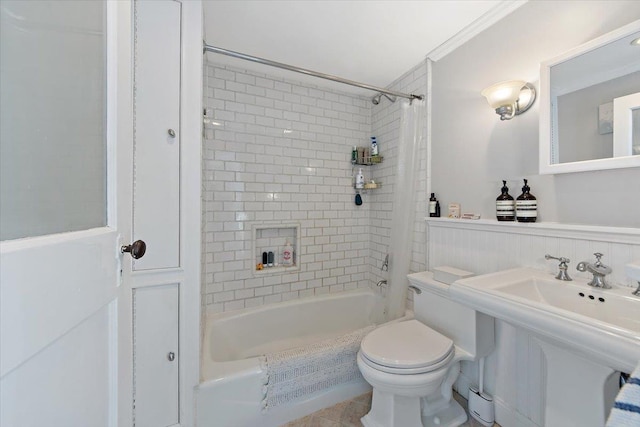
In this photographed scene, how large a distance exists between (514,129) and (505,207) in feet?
1.53

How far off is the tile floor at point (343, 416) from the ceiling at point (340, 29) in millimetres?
2528

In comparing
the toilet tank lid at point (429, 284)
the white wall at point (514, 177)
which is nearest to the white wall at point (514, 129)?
the white wall at point (514, 177)

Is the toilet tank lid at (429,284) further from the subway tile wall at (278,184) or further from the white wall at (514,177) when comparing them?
the subway tile wall at (278,184)

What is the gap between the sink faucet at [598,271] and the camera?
1062mm

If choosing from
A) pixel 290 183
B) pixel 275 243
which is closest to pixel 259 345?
pixel 275 243

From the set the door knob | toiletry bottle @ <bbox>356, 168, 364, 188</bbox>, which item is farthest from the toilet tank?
the door knob

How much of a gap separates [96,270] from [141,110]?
0.98m

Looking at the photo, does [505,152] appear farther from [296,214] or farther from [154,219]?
[154,219]

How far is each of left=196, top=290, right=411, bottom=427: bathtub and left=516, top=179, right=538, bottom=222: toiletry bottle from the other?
1294 millimetres

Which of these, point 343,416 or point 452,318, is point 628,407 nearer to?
point 452,318

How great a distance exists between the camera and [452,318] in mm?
1548

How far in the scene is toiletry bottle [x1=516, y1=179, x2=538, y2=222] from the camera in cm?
137

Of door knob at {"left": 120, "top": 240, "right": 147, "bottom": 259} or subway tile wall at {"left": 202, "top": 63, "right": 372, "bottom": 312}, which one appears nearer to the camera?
door knob at {"left": 120, "top": 240, "right": 147, "bottom": 259}

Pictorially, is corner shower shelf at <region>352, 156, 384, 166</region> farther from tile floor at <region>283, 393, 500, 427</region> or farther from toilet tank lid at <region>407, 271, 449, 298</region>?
tile floor at <region>283, 393, 500, 427</region>
